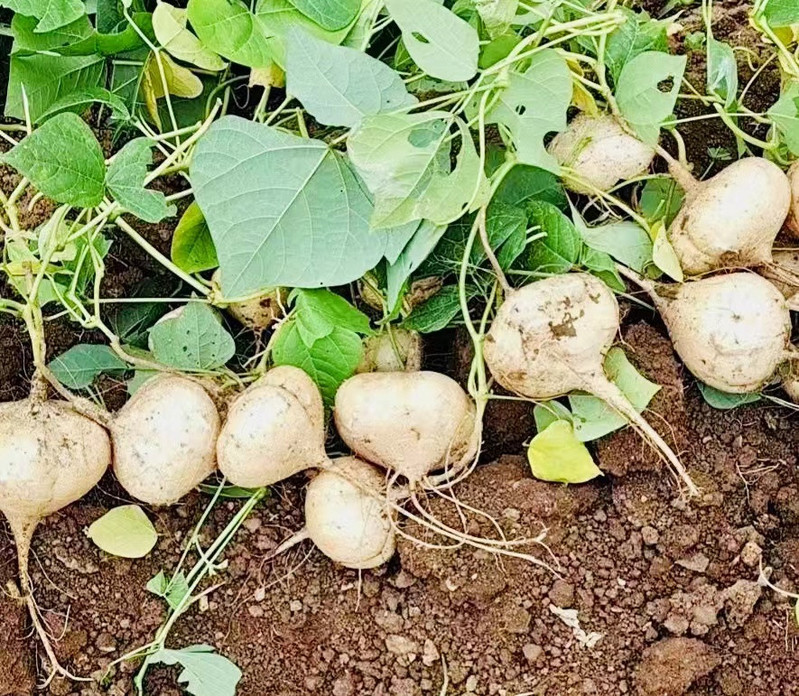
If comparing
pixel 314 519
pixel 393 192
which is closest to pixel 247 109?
pixel 393 192

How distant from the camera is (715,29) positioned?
137 cm

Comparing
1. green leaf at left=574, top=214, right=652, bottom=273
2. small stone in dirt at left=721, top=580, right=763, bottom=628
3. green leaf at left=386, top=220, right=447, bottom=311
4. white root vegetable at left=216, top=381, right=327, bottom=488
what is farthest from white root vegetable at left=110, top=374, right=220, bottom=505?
small stone in dirt at left=721, top=580, right=763, bottom=628

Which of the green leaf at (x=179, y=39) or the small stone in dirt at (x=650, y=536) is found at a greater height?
the green leaf at (x=179, y=39)

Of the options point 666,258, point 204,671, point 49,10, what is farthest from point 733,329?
point 49,10

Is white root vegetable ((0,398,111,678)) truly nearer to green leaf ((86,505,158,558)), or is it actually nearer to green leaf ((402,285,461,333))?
green leaf ((86,505,158,558))

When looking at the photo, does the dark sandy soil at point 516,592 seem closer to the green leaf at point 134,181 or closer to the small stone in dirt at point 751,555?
the small stone in dirt at point 751,555

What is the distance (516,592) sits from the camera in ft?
3.76

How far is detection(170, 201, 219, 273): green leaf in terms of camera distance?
1172 mm

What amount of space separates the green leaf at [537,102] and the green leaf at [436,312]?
0.19m

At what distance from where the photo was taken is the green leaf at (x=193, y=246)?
3.84 ft

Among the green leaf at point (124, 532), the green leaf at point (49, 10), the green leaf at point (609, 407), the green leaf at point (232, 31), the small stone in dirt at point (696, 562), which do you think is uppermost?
the green leaf at point (49, 10)

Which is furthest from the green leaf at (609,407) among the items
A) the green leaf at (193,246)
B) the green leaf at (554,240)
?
the green leaf at (193,246)

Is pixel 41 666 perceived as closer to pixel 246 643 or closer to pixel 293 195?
pixel 246 643

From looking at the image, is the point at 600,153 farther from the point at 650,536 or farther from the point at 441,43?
the point at 650,536
